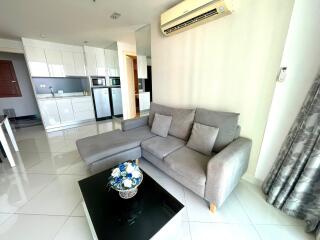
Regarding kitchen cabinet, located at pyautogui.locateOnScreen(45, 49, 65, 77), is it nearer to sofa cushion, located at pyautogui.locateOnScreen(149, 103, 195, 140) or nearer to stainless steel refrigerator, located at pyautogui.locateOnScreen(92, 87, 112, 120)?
stainless steel refrigerator, located at pyautogui.locateOnScreen(92, 87, 112, 120)

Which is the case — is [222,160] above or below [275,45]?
below

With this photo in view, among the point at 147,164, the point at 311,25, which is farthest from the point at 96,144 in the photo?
the point at 311,25

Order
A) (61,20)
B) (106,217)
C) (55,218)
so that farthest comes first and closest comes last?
1. (61,20)
2. (55,218)
3. (106,217)

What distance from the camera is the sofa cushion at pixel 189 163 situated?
143 cm

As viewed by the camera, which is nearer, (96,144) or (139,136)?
(96,144)

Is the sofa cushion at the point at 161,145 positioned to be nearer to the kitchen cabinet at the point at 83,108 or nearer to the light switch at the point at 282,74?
the light switch at the point at 282,74

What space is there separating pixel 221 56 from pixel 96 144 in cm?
213

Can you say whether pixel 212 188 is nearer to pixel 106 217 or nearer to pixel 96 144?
pixel 106 217

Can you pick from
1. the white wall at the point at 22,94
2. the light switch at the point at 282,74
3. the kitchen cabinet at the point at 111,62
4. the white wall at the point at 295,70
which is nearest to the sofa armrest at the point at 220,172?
the white wall at the point at 295,70

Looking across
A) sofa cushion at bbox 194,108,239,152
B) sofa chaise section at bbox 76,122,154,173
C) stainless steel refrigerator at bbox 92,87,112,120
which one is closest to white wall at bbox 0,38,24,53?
stainless steel refrigerator at bbox 92,87,112,120

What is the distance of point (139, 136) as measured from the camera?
7.53 feet

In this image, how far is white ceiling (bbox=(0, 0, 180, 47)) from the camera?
82.7 inches

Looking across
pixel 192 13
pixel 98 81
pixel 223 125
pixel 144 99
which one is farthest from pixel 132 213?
pixel 98 81

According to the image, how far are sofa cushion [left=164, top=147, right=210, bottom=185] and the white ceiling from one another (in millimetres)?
→ 2196
